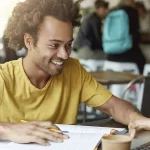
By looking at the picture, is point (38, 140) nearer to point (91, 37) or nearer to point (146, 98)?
point (146, 98)

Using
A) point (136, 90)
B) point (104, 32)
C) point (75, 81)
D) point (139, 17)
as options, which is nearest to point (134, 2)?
point (139, 17)

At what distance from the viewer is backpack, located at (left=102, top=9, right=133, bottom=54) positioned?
524cm

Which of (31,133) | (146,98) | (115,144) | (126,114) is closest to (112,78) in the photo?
(146,98)

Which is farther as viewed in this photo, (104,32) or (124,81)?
(104,32)

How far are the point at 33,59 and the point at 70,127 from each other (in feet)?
1.36

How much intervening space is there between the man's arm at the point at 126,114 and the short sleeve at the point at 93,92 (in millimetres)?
27

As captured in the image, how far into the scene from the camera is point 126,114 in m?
1.74

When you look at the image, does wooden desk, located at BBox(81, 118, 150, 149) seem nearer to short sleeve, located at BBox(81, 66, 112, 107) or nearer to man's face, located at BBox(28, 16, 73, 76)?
short sleeve, located at BBox(81, 66, 112, 107)

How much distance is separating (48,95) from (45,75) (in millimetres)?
91

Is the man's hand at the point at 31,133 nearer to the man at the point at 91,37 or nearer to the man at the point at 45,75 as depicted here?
the man at the point at 45,75

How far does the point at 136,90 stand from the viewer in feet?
15.0

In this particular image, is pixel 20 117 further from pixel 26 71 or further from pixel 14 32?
pixel 14 32

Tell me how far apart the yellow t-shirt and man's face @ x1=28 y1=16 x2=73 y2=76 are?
4.0 inches

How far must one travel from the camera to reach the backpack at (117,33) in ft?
17.2
